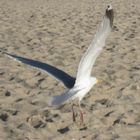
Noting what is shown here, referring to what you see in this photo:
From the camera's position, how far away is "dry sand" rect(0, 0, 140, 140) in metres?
5.60

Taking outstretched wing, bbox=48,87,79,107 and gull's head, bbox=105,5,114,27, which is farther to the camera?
outstretched wing, bbox=48,87,79,107

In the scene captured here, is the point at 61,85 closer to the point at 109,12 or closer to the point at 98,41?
the point at 98,41

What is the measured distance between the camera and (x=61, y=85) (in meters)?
7.41

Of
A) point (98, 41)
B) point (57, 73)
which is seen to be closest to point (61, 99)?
point (57, 73)

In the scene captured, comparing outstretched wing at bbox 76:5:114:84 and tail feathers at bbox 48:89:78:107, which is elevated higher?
outstretched wing at bbox 76:5:114:84

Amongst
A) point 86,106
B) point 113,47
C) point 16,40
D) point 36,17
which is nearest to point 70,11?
point 36,17

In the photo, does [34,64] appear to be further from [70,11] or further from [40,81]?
[70,11]

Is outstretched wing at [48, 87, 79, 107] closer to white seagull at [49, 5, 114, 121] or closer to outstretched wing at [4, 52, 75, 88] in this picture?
white seagull at [49, 5, 114, 121]

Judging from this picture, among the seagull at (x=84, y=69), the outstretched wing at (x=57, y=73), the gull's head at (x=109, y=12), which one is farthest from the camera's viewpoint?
the outstretched wing at (x=57, y=73)

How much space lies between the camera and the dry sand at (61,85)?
5.60 meters

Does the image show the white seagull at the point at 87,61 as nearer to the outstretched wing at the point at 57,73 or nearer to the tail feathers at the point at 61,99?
the tail feathers at the point at 61,99

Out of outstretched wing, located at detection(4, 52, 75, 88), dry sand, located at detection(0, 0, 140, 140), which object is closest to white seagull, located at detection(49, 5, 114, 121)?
outstretched wing, located at detection(4, 52, 75, 88)

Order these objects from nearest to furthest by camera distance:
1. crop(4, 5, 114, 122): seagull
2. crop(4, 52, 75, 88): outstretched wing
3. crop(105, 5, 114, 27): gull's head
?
crop(105, 5, 114, 27): gull's head → crop(4, 5, 114, 122): seagull → crop(4, 52, 75, 88): outstretched wing

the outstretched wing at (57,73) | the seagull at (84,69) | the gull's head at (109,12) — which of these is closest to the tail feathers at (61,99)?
the seagull at (84,69)
